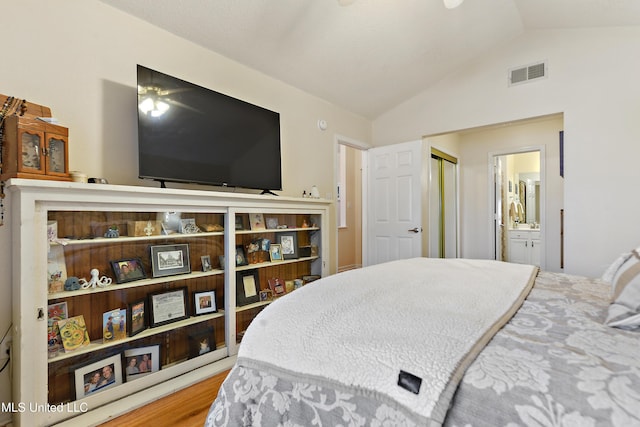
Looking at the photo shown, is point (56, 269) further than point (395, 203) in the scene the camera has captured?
No

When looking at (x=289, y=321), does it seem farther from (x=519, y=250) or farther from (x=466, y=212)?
(x=519, y=250)

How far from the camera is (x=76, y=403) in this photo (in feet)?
5.28

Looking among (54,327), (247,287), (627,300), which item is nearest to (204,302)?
(247,287)

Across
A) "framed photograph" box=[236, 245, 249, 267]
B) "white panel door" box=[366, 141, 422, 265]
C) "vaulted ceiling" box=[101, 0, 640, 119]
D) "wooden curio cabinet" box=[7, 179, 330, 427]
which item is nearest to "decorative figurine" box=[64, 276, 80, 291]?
"wooden curio cabinet" box=[7, 179, 330, 427]

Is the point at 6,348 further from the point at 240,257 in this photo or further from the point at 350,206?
the point at 350,206

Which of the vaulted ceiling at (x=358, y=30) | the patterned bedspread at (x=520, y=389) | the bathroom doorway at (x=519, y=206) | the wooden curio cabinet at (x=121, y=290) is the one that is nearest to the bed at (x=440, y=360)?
the patterned bedspread at (x=520, y=389)

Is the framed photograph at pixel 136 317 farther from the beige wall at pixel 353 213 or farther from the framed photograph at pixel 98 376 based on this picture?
the beige wall at pixel 353 213

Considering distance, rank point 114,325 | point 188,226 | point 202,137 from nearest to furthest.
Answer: point 114,325 → point 188,226 → point 202,137

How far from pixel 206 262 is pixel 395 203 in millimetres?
2607

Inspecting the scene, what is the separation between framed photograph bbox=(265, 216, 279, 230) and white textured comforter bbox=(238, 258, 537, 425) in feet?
4.78

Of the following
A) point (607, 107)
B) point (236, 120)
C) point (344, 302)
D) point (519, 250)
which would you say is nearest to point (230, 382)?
point (344, 302)

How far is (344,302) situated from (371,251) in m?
3.25

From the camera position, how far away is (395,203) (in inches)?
159

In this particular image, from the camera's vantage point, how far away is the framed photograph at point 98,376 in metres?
1.66
